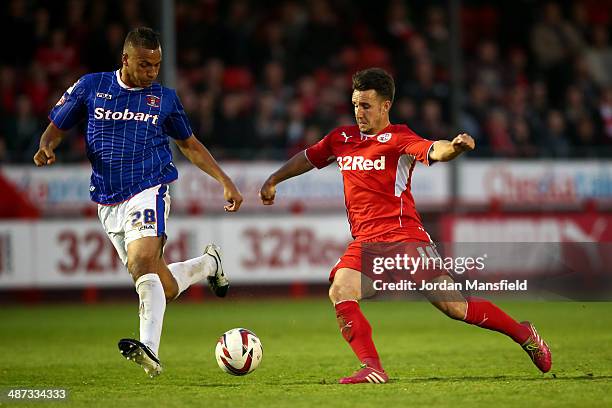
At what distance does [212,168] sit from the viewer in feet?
24.7

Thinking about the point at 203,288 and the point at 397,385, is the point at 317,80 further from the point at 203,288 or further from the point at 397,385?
the point at 397,385

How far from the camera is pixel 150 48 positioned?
23.0 ft

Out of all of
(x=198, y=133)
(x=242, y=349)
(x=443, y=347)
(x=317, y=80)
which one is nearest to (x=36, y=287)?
(x=198, y=133)

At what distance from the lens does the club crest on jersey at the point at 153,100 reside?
729 centimetres

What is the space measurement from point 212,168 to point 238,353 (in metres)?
1.32

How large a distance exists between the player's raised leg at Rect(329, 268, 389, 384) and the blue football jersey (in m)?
1.39

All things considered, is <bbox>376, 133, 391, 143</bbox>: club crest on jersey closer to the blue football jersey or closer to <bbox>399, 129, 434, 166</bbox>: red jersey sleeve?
<bbox>399, 129, 434, 166</bbox>: red jersey sleeve

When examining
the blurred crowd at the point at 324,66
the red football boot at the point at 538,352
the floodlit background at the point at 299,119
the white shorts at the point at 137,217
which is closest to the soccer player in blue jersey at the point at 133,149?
the white shorts at the point at 137,217

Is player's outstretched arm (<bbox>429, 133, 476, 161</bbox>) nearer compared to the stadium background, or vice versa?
player's outstretched arm (<bbox>429, 133, 476, 161</bbox>)

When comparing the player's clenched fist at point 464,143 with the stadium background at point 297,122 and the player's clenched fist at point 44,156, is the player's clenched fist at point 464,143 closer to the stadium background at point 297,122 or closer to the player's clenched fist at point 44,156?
the player's clenched fist at point 44,156

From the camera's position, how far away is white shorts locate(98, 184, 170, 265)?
280 inches

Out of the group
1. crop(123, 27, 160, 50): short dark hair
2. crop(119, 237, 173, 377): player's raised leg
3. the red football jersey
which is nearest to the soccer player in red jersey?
the red football jersey

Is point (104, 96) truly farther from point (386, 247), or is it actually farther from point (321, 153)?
point (386, 247)

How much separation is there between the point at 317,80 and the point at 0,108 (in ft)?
15.8
